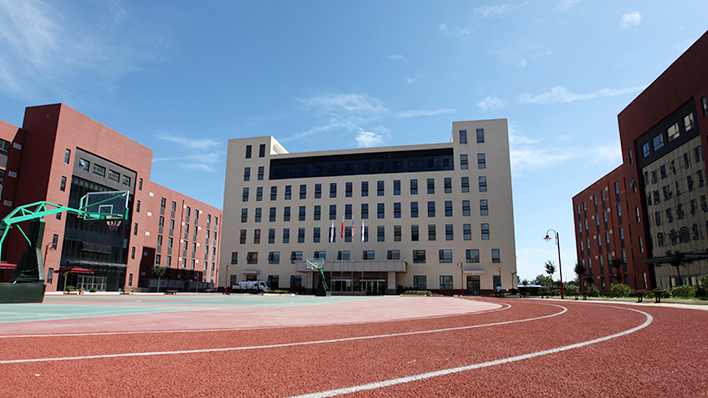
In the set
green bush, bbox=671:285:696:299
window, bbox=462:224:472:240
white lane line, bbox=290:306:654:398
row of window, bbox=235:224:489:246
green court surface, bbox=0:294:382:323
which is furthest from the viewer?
row of window, bbox=235:224:489:246

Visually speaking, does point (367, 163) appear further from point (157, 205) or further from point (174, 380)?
point (174, 380)

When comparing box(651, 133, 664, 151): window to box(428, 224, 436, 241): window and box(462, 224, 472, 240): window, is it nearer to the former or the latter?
box(462, 224, 472, 240): window

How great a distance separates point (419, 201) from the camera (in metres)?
68.3

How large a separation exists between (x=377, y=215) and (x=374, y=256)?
6980mm

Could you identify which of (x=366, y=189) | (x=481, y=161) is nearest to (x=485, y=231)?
(x=481, y=161)

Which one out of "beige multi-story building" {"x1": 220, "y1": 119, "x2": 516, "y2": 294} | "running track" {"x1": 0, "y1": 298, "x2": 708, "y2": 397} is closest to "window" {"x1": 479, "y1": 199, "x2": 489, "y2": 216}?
"beige multi-story building" {"x1": 220, "y1": 119, "x2": 516, "y2": 294}

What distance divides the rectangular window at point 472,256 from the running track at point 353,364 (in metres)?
57.4

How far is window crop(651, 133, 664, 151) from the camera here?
4999 centimetres

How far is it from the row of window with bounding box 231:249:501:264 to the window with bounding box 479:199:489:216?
19.7 feet

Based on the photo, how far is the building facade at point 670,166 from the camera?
43.2 metres

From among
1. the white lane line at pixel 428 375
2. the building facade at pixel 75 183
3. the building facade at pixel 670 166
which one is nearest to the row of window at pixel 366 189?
the building facade at pixel 75 183

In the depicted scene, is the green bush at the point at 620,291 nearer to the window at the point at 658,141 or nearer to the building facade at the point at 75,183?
the window at the point at 658,141

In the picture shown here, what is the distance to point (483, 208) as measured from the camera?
65.9 m

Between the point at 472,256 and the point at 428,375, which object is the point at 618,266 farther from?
the point at 428,375
